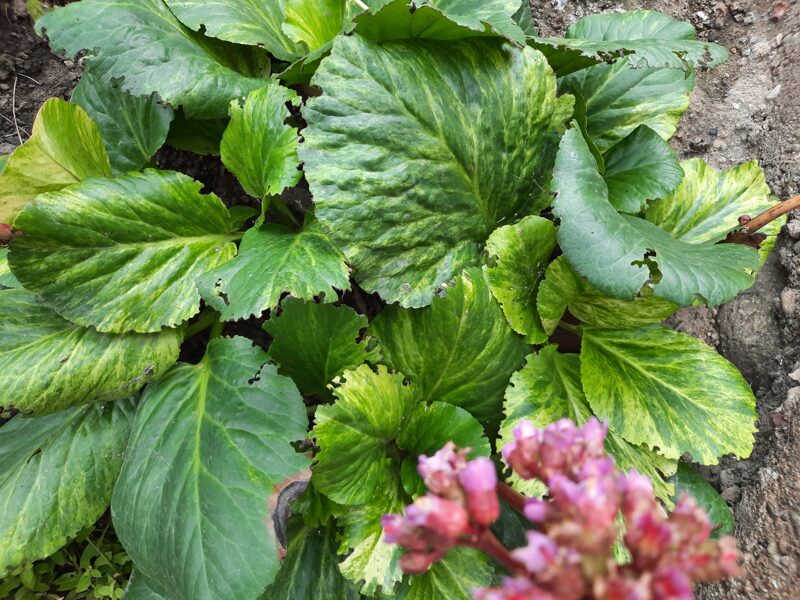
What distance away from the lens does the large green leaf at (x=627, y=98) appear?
4.75ft

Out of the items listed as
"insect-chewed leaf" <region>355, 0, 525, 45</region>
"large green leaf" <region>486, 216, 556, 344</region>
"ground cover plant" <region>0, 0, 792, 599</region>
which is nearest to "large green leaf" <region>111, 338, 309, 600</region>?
"ground cover plant" <region>0, 0, 792, 599</region>

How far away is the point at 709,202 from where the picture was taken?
1.43 metres

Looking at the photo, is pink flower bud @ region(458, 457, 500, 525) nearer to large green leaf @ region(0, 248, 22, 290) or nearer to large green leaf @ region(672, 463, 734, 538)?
large green leaf @ region(672, 463, 734, 538)

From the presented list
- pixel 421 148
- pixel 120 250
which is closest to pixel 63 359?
pixel 120 250

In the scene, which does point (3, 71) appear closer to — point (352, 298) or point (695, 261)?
point (352, 298)

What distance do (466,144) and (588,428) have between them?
79cm

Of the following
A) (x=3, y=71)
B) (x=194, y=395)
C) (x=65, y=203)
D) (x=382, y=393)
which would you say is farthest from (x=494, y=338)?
(x=3, y=71)

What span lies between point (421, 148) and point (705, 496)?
3.35ft

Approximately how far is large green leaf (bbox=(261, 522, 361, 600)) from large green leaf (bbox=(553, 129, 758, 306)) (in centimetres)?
79

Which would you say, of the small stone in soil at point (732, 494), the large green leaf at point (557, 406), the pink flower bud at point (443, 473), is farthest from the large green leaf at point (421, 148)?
the small stone in soil at point (732, 494)

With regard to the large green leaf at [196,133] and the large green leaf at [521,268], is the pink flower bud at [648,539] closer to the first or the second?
the large green leaf at [521,268]

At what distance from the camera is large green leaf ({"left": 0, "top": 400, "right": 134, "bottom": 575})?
117 centimetres

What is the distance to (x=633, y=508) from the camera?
0.47m

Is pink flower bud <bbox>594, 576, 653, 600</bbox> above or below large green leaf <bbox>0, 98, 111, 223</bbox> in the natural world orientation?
above
